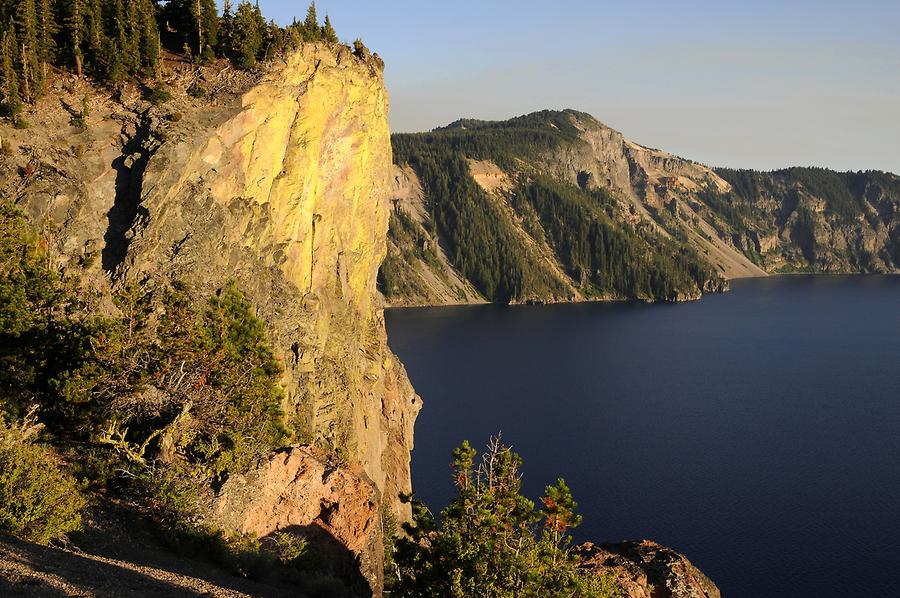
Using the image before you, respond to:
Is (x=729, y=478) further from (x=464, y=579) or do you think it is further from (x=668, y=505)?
(x=464, y=579)

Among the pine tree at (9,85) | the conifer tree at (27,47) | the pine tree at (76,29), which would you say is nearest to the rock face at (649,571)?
the pine tree at (9,85)

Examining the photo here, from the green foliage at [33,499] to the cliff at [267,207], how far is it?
6.58 m

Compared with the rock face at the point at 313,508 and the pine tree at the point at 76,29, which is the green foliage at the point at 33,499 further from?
the pine tree at the point at 76,29

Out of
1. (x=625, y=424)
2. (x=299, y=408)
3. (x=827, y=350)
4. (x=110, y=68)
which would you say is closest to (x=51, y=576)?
(x=299, y=408)

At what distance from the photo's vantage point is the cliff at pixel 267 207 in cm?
4659

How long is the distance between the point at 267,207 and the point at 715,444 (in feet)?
247

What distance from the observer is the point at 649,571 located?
43.2 metres

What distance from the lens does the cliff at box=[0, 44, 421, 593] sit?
46594mm

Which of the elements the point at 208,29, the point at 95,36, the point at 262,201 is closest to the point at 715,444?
the point at 262,201

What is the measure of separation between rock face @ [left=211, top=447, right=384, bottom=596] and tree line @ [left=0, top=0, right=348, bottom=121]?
33776 millimetres

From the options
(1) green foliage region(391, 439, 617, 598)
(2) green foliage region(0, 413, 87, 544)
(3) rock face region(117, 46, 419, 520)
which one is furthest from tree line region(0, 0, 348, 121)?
(1) green foliage region(391, 439, 617, 598)

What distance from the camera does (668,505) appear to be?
3290 inches

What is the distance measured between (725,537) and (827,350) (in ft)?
392

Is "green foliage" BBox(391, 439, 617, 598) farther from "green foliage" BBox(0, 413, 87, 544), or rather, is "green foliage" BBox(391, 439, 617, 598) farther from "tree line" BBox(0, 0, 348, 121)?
"tree line" BBox(0, 0, 348, 121)
